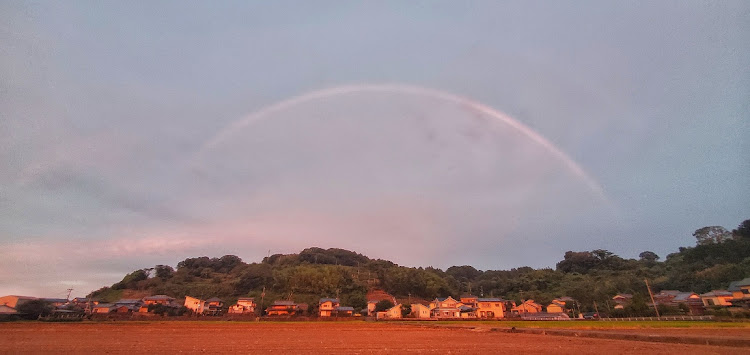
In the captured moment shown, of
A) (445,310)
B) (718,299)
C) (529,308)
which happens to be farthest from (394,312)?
(718,299)

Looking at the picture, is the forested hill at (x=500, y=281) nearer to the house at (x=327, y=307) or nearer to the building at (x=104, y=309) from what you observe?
the house at (x=327, y=307)

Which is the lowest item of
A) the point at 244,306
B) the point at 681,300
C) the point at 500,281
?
the point at 244,306

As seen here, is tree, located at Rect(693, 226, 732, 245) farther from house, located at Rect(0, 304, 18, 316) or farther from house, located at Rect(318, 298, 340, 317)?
house, located at Rect(0, 304, 18, 316)

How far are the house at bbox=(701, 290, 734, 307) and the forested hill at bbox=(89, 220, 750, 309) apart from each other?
9885mm

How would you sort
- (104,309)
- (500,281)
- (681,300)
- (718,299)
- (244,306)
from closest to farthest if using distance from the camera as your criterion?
(718,299) → (681,300) → (104,309) → (244,306) → (500,281)

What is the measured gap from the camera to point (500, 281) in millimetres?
97000

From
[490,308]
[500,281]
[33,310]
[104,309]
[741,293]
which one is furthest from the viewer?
[500,281]

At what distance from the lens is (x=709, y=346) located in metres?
13.9

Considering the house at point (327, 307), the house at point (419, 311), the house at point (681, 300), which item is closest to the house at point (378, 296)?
the house at point (419, 311)

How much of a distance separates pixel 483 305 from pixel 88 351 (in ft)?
216

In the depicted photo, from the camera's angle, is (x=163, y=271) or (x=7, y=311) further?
(x=163, y=271)

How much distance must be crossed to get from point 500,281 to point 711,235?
5641 centimetres

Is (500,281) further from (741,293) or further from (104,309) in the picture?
(104,309)

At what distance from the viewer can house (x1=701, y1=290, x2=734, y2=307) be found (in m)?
52.6
